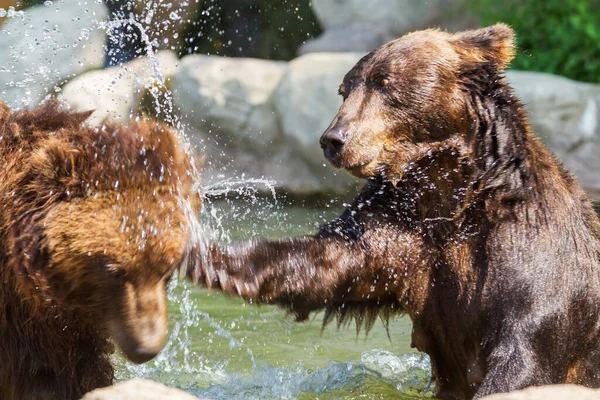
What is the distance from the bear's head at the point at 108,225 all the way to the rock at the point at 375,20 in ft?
36.6

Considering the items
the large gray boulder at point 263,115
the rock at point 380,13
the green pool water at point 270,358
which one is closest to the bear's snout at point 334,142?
the green pool water at point 270,358

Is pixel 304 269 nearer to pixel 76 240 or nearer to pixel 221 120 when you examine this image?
pixel 76 240

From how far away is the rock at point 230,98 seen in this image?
11.8 meters

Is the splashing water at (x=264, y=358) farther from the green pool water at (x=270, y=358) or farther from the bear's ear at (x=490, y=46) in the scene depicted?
the bear's ear at (x=490, y=46)

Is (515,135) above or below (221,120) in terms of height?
above

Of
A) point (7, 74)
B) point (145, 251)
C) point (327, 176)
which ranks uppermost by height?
point (145, 251)

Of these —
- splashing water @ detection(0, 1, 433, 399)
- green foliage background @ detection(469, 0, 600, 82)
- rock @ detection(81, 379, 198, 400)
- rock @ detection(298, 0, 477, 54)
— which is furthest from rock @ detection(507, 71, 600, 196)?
rock @ detection(81, 379, 198, 400)

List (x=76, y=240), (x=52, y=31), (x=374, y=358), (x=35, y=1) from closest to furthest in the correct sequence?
(x=76, y=240)
(x=374, y=358)
(x=52, y=31)
(x=35, y=1)

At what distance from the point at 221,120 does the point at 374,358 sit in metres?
6.44

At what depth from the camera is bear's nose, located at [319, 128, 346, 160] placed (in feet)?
14.8

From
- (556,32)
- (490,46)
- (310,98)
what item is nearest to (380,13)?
(556,32)

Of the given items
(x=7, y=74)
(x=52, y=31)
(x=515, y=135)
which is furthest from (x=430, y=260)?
(x=52, y=31)

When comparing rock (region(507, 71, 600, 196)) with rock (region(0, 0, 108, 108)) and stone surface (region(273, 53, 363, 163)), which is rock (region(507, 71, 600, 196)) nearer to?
stone surface (region(273, 53, 363, 163))

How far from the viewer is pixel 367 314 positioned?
4.85 meters
